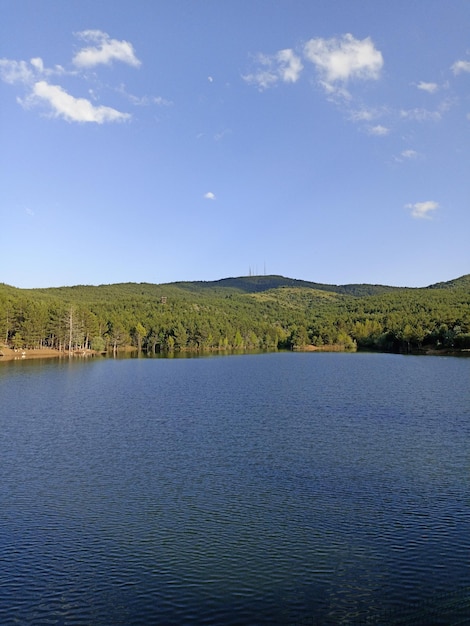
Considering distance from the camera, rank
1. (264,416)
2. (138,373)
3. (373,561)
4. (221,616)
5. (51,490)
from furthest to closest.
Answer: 1. (138,373)
2. (264,416)
3. (51,490)
4. (373,561)
5. (221,616)

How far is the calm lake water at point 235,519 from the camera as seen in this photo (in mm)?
13953

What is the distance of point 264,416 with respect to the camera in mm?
42562

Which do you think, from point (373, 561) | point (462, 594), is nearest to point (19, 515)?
point (373, 561)

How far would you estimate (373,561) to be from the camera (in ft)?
53.4

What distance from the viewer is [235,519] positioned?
1973 centimetres

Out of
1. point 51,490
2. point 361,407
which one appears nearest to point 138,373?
point 361,407

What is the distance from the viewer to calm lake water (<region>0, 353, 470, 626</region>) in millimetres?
13953

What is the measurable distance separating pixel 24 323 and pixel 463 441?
346 ft

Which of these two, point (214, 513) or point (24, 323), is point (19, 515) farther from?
point (24, 323)

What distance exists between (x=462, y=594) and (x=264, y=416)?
28.6m

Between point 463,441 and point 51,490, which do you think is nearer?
point 51,490

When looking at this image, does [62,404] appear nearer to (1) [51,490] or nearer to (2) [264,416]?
(2) [264,416]

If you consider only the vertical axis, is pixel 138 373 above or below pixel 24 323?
below

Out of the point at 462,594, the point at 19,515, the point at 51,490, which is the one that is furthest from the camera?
the point at 51,490
